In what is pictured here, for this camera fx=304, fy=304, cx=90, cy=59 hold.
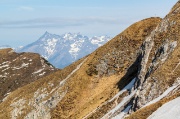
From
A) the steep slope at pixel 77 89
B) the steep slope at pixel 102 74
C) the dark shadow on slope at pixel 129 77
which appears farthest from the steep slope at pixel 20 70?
the dark shadow on slope at pixel 129 77

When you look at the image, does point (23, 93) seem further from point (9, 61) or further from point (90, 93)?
point (9, 61)

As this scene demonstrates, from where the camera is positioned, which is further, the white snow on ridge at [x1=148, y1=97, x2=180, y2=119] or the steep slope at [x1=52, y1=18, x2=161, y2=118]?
the steep slope at [x1=52, y1=18, x2=161, y2=118]

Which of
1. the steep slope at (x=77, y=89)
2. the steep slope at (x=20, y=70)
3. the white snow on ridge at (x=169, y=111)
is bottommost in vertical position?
the steep slope at (x=20, y=70)

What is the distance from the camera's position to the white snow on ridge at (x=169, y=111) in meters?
29.5

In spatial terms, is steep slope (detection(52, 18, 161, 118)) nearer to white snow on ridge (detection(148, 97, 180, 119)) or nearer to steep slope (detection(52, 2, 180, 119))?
steep slope (detection(52, 2, 180, 119))

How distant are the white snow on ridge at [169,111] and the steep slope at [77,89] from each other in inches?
1109

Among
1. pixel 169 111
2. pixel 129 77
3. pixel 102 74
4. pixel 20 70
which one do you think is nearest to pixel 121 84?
pixel 129 77

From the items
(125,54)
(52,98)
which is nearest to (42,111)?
(52,98)

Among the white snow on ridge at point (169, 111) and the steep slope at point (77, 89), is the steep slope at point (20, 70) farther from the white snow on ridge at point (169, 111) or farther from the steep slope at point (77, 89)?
the white snow on ridge at point (169, 111)

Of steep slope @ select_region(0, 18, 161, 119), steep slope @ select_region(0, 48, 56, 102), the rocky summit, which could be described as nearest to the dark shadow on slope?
the rocky summit

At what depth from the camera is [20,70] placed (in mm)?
157000

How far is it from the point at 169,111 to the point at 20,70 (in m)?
134

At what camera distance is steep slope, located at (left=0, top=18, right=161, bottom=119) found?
Result: 226 ft

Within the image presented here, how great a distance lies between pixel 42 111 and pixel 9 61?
95320mm
